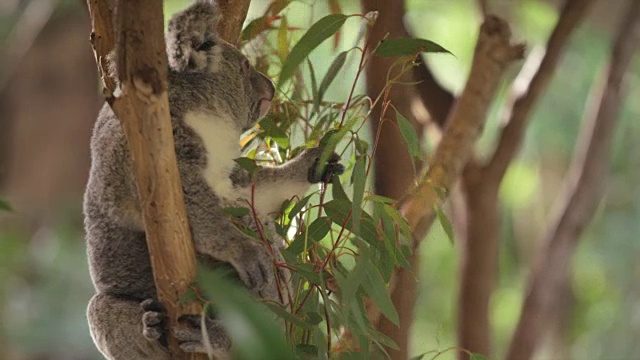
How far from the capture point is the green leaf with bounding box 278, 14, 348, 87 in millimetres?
1403

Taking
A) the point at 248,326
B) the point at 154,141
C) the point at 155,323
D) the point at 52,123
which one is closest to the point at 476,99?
the point at 155,323

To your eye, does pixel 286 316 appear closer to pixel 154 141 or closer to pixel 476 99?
pixel 154 141

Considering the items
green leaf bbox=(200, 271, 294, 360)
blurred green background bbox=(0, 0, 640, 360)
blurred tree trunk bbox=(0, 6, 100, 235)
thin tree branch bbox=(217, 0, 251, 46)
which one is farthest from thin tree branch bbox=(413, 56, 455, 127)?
blurred tree trunk bbox=(0, 6, 100, 235)

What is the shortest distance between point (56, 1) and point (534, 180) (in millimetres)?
3685

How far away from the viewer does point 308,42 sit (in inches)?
58.1

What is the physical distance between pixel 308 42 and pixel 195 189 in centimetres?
32

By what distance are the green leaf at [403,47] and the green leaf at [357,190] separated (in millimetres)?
212

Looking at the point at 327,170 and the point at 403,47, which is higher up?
the point at 403,47

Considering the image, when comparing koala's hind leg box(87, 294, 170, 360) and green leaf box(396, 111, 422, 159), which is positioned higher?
green leaf box(396, 111, 422, 159)

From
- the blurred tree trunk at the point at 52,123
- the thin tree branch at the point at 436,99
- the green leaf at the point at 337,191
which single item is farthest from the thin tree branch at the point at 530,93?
the blurred tree trunk at the point at 52,123

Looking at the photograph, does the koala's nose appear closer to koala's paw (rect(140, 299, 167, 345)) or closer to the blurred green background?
koala's paw (rect(140, 299, 167, 345))

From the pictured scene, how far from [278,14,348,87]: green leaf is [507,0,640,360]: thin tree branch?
73.8 inches

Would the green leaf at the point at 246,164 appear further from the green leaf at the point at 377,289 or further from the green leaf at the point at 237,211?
the green leaf at the point at 377,289

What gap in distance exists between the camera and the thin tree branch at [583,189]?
3189mm
